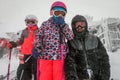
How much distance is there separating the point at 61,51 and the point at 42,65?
199mm

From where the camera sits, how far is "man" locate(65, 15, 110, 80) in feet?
5.71

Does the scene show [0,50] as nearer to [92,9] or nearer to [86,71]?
[92,9]

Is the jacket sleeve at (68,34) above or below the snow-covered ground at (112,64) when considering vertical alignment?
above

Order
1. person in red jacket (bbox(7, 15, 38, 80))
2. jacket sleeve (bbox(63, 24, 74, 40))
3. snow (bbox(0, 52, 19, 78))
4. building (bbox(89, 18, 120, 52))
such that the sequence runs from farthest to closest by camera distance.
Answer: snow (bbox(0, 52, 19, 78)), building (bbox(89, 18, 120, 52)), person in red jacket (bbox(7, 15, 38, 80)), jacket sleeve (bbox(63, 24, 74, 40))

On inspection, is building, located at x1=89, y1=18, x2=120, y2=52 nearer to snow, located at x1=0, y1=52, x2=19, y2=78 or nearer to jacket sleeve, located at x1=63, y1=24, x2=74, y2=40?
snow, located at x1=0, y1=52, x2=19, y2=78

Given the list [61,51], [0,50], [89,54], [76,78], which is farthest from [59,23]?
[0,50]

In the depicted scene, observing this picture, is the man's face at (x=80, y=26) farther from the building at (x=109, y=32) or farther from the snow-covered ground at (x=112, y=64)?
the building at (x=109, y=32)

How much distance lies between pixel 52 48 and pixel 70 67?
0.73 feet

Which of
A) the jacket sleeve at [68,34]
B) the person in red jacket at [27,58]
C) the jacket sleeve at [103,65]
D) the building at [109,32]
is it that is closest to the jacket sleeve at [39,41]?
the jacket sleeve at [68,34]

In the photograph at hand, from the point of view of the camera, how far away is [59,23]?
1.82 meters

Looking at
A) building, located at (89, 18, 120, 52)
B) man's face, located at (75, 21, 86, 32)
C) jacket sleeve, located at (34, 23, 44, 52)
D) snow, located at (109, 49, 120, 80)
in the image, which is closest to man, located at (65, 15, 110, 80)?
man's face, located at (75, 21, 86, 32)

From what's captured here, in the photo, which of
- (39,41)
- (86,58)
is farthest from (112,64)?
(39,41)

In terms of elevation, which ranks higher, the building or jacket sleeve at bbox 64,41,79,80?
the building

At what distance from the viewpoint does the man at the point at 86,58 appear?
1.74 meters
